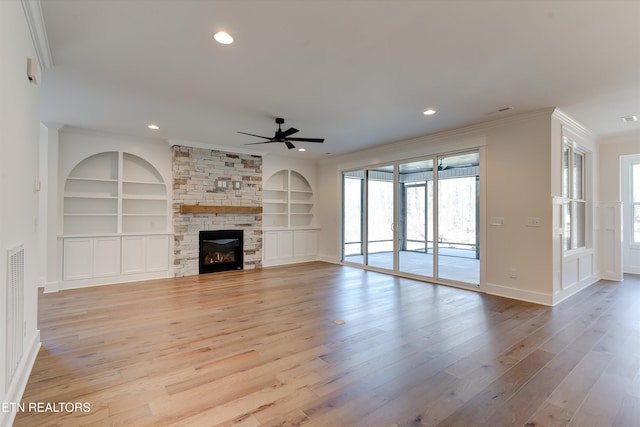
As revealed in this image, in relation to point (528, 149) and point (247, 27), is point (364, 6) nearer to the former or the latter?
point (247, 27)

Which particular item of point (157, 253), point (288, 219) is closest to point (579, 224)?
point (288, 219)

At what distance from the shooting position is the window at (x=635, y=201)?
21.3ft

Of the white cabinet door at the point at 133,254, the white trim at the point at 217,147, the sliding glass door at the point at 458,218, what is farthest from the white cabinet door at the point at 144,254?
the sliding glass door at the point at 458,218

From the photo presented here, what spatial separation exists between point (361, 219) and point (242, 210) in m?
2.80

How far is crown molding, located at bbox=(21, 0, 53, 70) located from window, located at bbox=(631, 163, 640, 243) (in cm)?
957

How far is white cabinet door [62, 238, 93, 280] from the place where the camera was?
5.37 m

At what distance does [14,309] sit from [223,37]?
2.45m

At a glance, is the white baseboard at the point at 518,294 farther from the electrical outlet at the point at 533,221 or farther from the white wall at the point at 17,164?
the white wall at the point at 17,164

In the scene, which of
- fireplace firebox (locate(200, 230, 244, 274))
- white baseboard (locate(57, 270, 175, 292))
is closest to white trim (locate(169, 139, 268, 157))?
fireplace firebox (locate(200, 230, 244, 274))

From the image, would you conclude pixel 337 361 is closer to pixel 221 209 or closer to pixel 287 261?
pixel 221 209

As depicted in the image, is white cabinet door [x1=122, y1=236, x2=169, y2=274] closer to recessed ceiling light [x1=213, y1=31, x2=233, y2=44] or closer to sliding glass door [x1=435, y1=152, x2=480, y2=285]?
recessed ceiling light [x1=213, y1=31, x2=233, y2=44]

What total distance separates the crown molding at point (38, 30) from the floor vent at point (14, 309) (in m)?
1.60

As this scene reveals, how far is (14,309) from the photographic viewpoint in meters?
2.05

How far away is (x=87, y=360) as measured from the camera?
275cm
